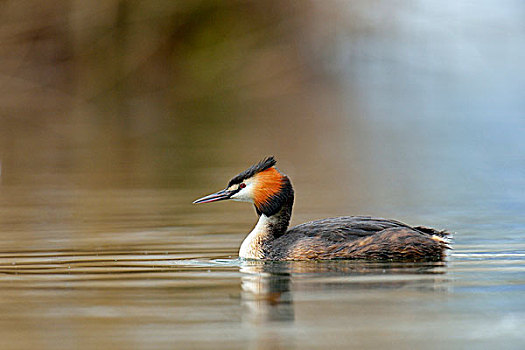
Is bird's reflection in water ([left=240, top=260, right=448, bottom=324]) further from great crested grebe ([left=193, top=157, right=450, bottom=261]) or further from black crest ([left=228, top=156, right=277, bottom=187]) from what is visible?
black crest ([left=228, top=156, right=277, bottom=187])

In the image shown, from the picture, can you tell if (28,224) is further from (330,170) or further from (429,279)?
(330,170)

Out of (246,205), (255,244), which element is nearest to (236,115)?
(246,205)

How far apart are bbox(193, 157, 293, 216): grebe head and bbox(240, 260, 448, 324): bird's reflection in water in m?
0.56

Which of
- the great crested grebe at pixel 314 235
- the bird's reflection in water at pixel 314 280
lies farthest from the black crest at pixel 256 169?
the bird's reflection in water at pixel 314 280

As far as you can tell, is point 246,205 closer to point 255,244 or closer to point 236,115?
point 255,244

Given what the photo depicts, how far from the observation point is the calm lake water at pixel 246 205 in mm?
4781

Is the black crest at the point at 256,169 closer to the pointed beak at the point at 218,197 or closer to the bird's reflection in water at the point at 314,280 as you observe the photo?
the pointed beak at the point at 218,197

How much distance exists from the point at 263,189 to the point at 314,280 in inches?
57.3

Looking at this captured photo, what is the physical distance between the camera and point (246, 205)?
10781mm

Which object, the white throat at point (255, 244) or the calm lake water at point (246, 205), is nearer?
the calm lake water at point (246, 205)

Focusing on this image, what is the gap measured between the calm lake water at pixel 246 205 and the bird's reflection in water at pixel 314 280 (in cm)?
2

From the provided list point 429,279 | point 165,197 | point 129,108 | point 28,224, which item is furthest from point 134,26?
point 429,279

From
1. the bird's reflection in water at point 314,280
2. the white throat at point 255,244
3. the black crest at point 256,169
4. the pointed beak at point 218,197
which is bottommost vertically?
the bird's reflection in water at point 314,280

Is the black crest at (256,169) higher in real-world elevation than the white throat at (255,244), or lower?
higher
